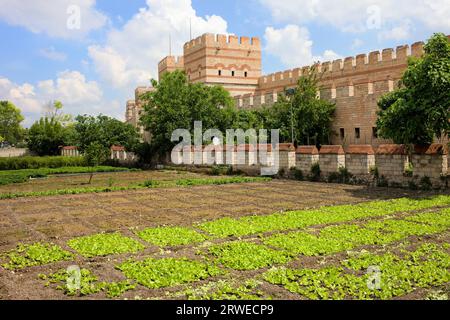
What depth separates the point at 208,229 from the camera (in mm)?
7984

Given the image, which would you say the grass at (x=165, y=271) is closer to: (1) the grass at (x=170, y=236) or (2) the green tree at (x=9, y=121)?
(1) the grass at (x=170, y=236)

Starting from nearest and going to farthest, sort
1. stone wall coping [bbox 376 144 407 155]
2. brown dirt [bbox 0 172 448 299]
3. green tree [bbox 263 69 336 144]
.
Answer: brown dirt [bbox 0 172 448 299] < stone wall coping [bbox 376 144 407 155] < green tree [bbox 263 69 336 144]

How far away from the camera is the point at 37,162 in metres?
33.2

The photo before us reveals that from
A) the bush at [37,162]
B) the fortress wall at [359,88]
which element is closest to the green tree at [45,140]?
the bush at [37,162]

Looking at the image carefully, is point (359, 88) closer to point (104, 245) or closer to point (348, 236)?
point (348, 236)

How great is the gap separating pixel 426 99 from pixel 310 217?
5.24 meters

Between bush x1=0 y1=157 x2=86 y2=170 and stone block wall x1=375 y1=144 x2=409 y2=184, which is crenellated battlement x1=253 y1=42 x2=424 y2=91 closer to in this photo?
stone block wall x1=375 y1=144 x2=409 y2=184

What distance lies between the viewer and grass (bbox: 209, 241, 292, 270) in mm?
5629

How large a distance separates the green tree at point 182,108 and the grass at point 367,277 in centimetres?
2237

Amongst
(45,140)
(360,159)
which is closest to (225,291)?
(360,159)

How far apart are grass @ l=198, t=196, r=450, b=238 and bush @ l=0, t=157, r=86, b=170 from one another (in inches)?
1020

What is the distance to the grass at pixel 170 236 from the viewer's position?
6.95 metres

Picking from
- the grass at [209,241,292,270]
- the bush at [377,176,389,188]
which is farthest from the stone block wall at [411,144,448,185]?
the grass at [209,241,292,270]

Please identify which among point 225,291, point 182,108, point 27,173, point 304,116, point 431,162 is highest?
point 182,108
